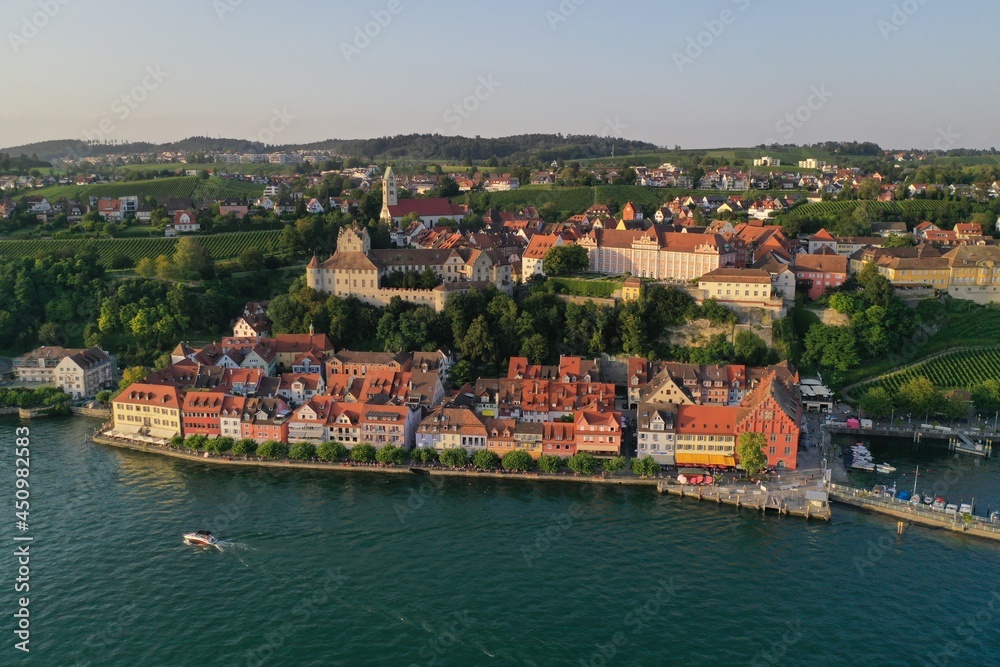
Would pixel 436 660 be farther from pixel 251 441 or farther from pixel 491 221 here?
pixel 491 221

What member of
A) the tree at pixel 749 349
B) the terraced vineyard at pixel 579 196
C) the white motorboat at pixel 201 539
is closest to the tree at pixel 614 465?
the tree at pixel 749 349

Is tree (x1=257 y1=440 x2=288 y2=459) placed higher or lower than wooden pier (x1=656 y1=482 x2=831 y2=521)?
higher

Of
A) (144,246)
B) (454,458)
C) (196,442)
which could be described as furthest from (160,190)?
(454,458)

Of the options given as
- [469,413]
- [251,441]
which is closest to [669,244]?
[469,413]

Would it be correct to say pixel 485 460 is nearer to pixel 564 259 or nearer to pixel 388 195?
pixel 564 259

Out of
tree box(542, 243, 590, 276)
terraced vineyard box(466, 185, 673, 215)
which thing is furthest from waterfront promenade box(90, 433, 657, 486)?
terraced vineyard box(466, 185, 673, 215)

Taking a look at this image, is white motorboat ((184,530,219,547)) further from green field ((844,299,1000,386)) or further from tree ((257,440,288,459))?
green field ((844,299,1000,386))
